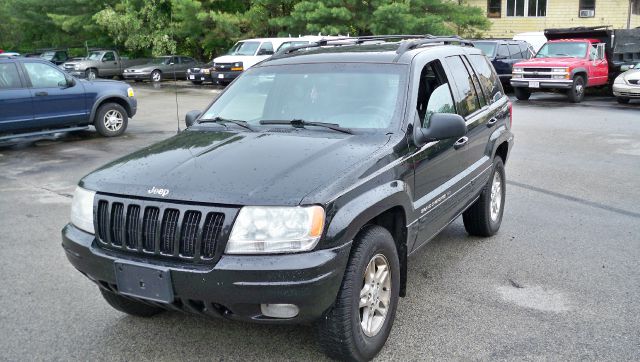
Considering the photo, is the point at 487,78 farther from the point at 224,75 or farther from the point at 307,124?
the point at 224,75

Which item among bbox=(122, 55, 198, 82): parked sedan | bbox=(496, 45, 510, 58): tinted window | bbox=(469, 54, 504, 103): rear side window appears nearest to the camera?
bbox=(469, 54, 504, 103): rear side window

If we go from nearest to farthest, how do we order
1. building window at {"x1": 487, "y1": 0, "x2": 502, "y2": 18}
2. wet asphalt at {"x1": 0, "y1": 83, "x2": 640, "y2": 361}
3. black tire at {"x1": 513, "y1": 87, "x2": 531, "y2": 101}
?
wet asphalt at {"x1": 0, "y1": 83, "x2": 640, "y2": 361}
black tire at {"x1": 513, "y1": 87, "x2": 531, "y2": 101}
building window at {"x1": 487, "y1": 0, "x2": 502, "y2": 18}

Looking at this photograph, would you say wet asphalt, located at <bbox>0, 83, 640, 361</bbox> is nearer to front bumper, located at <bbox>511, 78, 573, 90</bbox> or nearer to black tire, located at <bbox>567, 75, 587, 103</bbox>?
front bumper, located at <bbox>511, 78, 573, 90</bbox>

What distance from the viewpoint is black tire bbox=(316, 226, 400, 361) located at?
3322 millimetres

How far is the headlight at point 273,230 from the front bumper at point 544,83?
17.5 meters

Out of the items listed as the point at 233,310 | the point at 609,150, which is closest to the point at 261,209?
the point at 233,310

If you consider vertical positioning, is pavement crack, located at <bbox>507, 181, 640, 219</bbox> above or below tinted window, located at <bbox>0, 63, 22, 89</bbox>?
below

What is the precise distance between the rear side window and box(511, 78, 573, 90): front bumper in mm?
13689

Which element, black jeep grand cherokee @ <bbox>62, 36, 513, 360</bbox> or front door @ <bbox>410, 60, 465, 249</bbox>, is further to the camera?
front door @ <bbox>410, 60, 465, 249</bbox>

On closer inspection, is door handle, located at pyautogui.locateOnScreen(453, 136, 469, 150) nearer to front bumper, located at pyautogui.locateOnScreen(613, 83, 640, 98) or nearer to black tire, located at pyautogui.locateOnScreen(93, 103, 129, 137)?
black tire, located at pyautogui.locateOnScreen(93, 103, 129, 137)

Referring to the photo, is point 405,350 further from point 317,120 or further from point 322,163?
point 317,120

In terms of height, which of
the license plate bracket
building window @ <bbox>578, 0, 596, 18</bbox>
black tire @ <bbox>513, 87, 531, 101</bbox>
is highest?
building window @ <bbox>578, 0, 596, 18</bbox>

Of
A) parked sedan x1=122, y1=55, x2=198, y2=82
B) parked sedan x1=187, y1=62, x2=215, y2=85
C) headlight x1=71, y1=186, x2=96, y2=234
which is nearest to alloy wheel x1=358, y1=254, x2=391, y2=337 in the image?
headlight x1=71, y1=186, x2=96, y2=234

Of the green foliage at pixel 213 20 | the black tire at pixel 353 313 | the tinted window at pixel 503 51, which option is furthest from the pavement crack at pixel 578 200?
the green foliage at pixel 213 20
